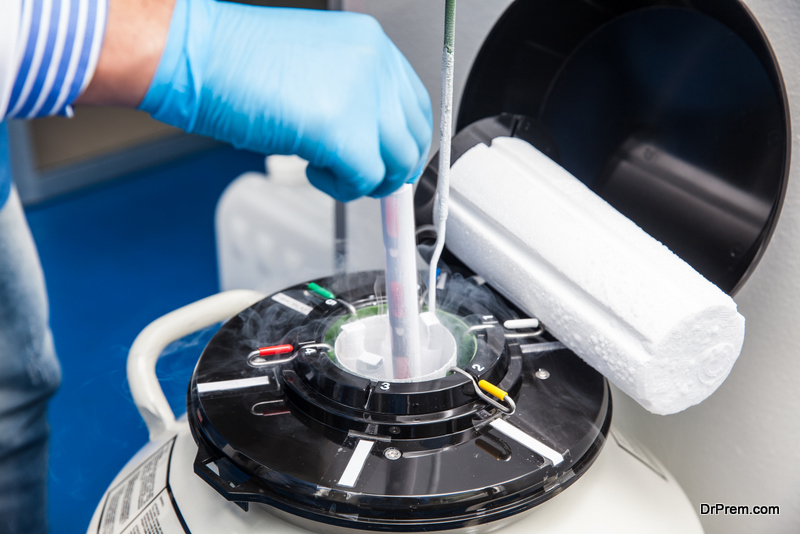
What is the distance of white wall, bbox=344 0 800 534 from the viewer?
2.39 feet

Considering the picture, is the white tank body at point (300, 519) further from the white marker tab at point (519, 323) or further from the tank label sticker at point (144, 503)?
the white marker tab at point (519, 323)

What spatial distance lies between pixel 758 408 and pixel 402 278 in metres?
0.50

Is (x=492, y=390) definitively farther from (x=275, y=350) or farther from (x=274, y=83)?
(x=274, y=83)

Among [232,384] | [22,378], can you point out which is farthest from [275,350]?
[22,378]

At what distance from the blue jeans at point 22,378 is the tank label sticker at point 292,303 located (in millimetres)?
599

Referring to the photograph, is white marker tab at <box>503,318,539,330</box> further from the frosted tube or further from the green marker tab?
the green marker tab

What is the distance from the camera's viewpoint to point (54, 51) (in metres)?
0.51

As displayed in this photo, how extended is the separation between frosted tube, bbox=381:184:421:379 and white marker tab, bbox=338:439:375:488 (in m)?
0.13

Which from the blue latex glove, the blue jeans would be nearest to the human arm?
the blue latex glove

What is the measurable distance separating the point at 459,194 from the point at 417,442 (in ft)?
1.15

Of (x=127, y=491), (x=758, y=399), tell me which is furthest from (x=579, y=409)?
(x=127, y=491)

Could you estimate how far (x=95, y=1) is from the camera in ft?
1.71

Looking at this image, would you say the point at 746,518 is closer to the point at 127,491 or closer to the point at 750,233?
the point at 750,233

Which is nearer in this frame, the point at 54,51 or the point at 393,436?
the point at 54,51
